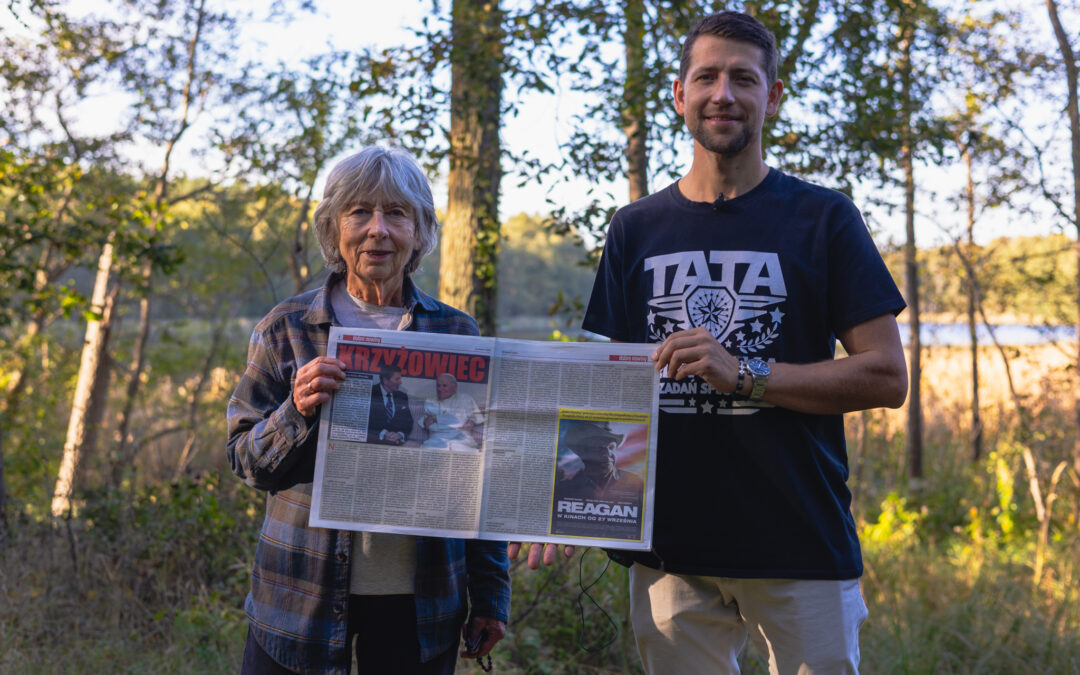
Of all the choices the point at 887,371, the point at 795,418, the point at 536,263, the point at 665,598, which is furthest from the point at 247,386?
the point at 536,263

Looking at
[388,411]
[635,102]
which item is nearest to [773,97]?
[388,411]

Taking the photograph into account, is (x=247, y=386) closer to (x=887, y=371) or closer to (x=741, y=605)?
(x=741, y=605)

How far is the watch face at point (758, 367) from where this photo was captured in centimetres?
188

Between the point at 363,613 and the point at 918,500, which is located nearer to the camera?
the point at 363,613

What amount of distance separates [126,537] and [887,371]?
480 centimetres

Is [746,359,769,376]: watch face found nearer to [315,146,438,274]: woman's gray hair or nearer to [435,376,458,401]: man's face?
Result: [435,376,458,401]: man's face

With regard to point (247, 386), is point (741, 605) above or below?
below

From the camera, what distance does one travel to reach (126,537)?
5141 mm

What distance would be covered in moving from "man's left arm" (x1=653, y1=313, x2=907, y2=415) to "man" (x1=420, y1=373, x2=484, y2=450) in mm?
455

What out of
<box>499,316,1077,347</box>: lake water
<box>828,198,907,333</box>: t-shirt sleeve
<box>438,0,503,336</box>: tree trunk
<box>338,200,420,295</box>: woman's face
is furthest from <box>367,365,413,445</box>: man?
<box>499,316,1077,347</box>: lake water

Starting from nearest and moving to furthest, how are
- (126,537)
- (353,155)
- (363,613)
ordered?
(363,613)
(353,155)
(126,537)

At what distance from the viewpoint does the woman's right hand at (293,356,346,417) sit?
188 cm

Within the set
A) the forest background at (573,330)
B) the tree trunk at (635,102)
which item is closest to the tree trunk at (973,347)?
the forest background at (573,330)

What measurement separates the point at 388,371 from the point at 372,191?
490mm
